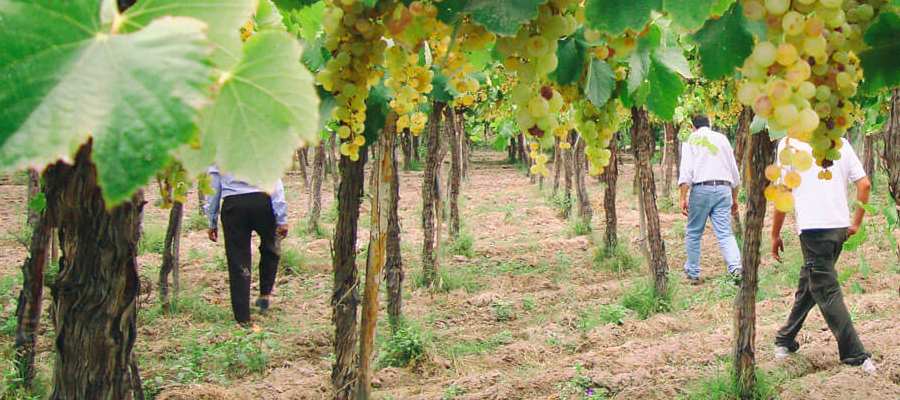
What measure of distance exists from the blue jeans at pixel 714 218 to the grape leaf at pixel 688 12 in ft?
22.5

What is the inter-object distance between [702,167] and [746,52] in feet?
21.7

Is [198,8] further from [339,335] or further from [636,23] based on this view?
[339,335]

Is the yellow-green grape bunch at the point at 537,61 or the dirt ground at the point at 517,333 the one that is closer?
the yellow-green grape bunch at the point at 537,61

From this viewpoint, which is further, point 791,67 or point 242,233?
point 242,233

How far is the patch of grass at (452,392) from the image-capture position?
4250mm

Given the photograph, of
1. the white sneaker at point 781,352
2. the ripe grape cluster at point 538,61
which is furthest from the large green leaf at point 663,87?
the white sneaker at point 781,352

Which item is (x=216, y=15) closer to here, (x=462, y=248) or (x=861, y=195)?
(x=861, y=195)

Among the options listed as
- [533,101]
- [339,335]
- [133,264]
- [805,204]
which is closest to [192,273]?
[339,335]

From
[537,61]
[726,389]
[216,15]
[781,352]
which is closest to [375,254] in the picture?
[537,61]

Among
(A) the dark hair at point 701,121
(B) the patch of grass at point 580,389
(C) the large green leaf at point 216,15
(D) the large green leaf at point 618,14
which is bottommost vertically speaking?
(B) the patch of grass at point 580,389

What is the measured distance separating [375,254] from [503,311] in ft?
12.9

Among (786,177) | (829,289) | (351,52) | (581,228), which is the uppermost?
(351,52)

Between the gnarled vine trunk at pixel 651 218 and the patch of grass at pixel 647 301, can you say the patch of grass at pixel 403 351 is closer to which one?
the patch of grass at pixel 647 301

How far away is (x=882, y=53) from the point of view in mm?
1234
